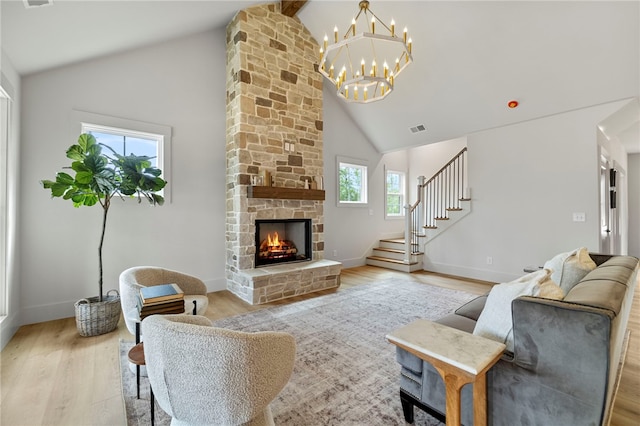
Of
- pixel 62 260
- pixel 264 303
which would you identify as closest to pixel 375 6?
pixel 264 303

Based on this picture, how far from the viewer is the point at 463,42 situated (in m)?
4.13

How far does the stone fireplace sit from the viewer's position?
4230mm

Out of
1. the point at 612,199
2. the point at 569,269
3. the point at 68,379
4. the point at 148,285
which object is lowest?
the point at 68,379

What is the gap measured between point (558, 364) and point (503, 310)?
324 mm

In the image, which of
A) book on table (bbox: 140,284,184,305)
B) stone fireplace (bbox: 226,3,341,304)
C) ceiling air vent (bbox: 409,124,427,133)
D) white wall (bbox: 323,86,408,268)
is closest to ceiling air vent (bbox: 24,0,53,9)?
stone fireplace (bbox: 226,3,341,304)

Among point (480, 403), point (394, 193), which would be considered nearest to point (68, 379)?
point (480, 403)

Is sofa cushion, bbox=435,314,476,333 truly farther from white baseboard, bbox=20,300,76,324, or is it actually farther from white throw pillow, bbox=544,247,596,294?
white baseboard, bbox=20,300,76,324

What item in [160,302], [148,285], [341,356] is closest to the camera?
[160,302]

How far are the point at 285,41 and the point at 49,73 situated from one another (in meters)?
3.22

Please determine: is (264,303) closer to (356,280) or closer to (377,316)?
(377,316)

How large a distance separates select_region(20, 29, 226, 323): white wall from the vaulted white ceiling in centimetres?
28

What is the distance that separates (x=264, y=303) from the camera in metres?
3.98

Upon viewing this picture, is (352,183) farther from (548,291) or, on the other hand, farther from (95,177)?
(548,291)

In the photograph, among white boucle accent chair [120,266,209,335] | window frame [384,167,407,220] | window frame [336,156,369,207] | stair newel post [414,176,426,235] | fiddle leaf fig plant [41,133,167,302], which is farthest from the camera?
window frame [384,167,407,220]
